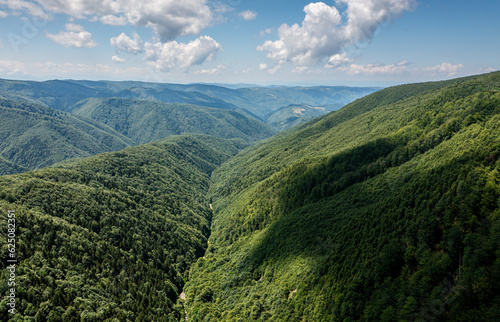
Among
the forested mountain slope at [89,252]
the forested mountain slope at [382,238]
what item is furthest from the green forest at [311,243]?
the forested mountain slope at [89,252]

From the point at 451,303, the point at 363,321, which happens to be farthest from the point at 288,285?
the point at 451,303

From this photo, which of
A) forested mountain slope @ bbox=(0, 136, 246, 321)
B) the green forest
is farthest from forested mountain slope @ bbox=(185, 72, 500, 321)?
forested mountain slope @ bbox=(0, 136, 246, 321)

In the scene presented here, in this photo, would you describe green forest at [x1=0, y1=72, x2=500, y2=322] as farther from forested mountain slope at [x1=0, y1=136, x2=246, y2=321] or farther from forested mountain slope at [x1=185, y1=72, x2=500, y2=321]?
forested mountain slope at [x1=0, y1=136, x2=246, y2=321]

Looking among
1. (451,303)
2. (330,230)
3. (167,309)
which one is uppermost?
(451,303)

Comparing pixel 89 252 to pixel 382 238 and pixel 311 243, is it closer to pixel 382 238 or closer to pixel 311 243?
pixel 311 243

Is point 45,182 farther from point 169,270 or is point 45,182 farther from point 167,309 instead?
point 167,309
